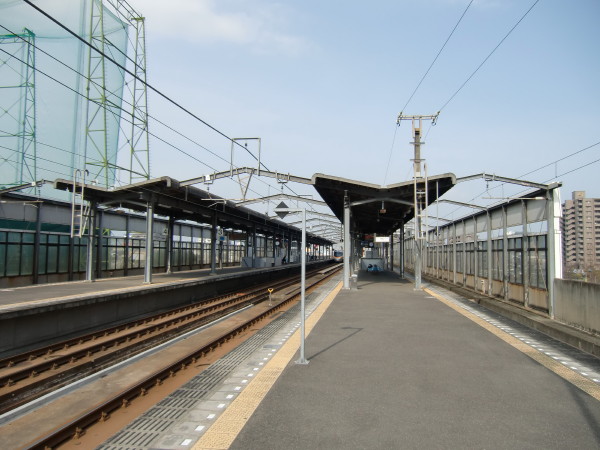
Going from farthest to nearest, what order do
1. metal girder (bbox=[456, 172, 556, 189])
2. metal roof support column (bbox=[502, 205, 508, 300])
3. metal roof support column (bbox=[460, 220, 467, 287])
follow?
metal roof support column (bbox=[460, 220, 467, 287]) < metal roof support column (bbox=[502, 205, 508, 300]) < metal girder (bbox=[456, 172, 556, 189])

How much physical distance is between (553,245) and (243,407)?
31.5 feet

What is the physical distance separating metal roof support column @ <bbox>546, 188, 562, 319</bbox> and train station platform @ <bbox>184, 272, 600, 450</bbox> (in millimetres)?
1844

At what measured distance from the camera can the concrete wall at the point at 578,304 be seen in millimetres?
8898

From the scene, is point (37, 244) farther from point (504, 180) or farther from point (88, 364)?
point (504, 180)

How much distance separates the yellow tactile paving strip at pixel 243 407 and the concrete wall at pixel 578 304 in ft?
21.2

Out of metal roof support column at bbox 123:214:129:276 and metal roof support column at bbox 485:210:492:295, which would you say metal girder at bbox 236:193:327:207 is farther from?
metal roof support column at bbox 123:214:129:276

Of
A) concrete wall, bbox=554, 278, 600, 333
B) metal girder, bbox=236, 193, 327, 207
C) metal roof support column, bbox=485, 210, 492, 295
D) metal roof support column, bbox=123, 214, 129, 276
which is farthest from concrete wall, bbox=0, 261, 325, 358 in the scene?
concrete wall, bbox=554, 278, 600, 333

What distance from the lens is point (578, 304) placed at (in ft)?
31.9

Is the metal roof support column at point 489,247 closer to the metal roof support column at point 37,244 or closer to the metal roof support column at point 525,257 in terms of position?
the metal roof support column at point 525,257

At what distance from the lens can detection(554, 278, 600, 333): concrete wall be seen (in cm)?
890

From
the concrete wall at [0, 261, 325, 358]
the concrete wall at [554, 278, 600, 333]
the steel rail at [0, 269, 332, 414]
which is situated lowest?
the steel rail at [0, 269, 332, 414]

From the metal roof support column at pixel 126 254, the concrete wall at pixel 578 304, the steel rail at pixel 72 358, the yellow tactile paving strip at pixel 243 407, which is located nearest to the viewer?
the yellow tactile paving strip at pixel 243 407

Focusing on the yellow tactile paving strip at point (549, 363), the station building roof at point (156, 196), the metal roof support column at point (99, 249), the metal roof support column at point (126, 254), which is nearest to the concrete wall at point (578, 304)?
the yellow tactile paving strip at point (549, 363)

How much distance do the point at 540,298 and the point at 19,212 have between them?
2129 cm
